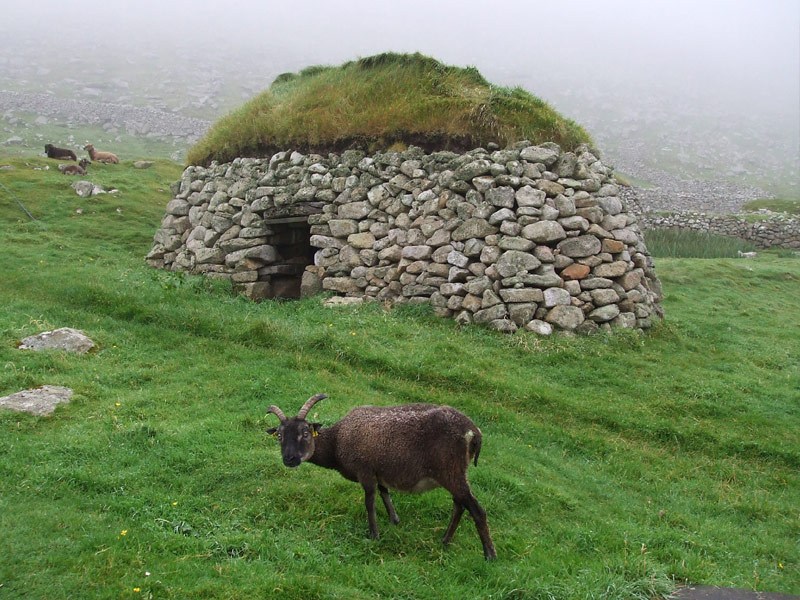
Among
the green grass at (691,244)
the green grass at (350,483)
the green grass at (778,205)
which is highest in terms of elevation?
the green grass at (778,205)

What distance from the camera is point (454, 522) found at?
18.4 feet

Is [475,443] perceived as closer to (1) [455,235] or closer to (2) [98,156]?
(1) [455,235]

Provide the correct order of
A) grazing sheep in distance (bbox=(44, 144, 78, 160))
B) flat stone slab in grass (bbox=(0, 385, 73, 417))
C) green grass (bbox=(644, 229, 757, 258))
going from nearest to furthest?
1. flat stone slab in grass (bbox=(0, 385, 73, 417))
2. green grass (bbox=(644, 229, 757, 258))
3. grazing sheep in distance (bbox=(44, 144, 78, 160))

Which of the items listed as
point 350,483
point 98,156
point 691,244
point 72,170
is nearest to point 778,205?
point 691,244

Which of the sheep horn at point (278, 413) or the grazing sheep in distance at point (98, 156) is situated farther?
the grazing sheep in distance at point (98, 156)

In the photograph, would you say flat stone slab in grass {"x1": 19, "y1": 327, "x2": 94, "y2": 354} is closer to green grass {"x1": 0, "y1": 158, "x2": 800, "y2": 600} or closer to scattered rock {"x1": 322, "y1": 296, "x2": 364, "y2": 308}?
green grass {"x1": 0, "y1": 158, "x2": 800, "y2": 600}

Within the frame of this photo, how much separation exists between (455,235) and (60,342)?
7.47m

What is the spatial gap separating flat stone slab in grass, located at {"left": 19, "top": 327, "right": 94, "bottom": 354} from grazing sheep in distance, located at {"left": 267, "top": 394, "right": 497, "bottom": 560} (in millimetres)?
5940

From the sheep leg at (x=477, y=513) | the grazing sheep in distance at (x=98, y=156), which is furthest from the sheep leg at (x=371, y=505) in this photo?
the grazing sheep in distance at (x=98, y=156)

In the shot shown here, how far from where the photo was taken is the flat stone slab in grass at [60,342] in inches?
395

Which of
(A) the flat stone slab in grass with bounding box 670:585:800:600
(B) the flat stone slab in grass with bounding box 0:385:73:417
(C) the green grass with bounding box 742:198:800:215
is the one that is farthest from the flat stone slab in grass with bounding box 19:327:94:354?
(C) the green grass with bounding box 742:198:800:215

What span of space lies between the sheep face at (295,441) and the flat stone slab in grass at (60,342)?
609 centimetres

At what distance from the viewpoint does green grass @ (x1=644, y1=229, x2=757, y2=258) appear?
26281 mm

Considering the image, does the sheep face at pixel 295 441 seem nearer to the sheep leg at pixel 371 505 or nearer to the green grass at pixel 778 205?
the sheep leg at pixel 371 505
